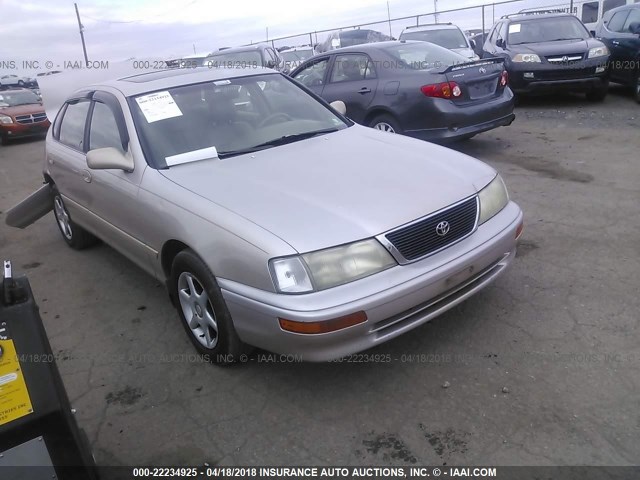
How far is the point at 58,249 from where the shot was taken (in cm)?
541

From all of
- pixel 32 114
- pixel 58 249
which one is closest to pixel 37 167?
pixel 32 114

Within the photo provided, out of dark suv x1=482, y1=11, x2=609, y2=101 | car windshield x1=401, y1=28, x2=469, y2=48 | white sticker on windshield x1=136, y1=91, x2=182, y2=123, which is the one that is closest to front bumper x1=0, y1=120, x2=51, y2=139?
car windshield x1=401, y1=28, x2=469, y2=48

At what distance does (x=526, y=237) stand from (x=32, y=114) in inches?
536

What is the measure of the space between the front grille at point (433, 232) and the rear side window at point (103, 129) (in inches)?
82.5

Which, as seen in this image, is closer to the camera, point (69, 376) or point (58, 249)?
point (69, 376)

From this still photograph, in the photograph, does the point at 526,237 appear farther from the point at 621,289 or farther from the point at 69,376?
the point at 69,376

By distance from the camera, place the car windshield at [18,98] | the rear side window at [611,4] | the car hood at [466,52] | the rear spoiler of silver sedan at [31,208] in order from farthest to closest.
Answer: the rear side window at [611,4], the car windshield at [18,98], the car hood at [466,52], the rear spoiler of silver sedan at [31,208]

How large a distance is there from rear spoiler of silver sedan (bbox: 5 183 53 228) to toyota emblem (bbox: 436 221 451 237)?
3929 millimetres

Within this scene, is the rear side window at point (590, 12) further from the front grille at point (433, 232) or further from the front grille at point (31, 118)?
the front grille at point (433, 232)

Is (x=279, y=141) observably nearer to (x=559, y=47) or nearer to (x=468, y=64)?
(x=468, y=64)

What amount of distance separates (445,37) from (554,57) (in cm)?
392

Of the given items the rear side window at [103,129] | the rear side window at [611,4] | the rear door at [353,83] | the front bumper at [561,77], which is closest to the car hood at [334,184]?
the rear side window at [103,129]

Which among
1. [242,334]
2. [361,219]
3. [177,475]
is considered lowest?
[177,475]

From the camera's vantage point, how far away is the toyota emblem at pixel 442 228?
278 centimetres
